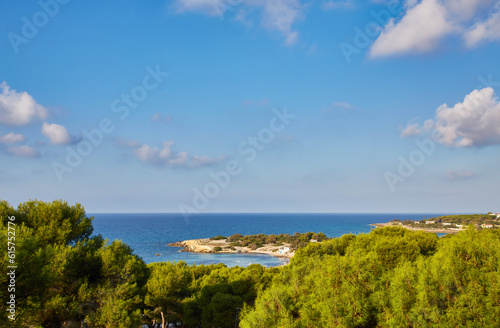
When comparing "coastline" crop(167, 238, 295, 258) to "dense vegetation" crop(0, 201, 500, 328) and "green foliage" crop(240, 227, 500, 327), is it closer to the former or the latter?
"dense vegetation" crop(0, 201, 500, 328)

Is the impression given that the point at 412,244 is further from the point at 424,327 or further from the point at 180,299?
the point at 180,299

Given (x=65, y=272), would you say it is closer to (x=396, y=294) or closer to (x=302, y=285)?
(x=302, y=285)

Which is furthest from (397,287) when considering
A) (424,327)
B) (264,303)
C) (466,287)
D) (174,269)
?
(174,269)

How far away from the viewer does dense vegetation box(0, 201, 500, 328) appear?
841 cm

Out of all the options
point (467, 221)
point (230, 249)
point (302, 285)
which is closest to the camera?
point (302, 285)

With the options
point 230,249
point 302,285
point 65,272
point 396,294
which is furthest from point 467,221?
point 65,272

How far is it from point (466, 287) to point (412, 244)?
7135 millimetres

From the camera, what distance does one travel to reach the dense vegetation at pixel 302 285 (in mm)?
8406

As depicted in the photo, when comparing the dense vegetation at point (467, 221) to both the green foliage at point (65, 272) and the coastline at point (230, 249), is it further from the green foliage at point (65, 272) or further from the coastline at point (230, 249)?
the green foliage at point (65, 272)

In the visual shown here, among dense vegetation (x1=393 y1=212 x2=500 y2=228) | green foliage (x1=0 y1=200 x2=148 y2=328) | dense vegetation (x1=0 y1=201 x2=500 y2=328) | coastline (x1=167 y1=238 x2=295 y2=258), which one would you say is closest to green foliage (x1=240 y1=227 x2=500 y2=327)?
dense vegetation (x1=0 y1=201 x2=500 y2=328)

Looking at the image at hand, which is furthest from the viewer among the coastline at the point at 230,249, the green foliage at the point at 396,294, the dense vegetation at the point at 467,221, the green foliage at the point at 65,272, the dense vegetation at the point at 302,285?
the dense vegetation at the point at 467,221

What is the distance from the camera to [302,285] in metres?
10.9

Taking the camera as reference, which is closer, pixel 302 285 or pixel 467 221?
pixel 302 285

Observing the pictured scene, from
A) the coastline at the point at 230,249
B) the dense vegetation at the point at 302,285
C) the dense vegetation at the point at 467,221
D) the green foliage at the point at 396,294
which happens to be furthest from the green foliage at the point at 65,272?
the dense vegetation at the point at 467,221
